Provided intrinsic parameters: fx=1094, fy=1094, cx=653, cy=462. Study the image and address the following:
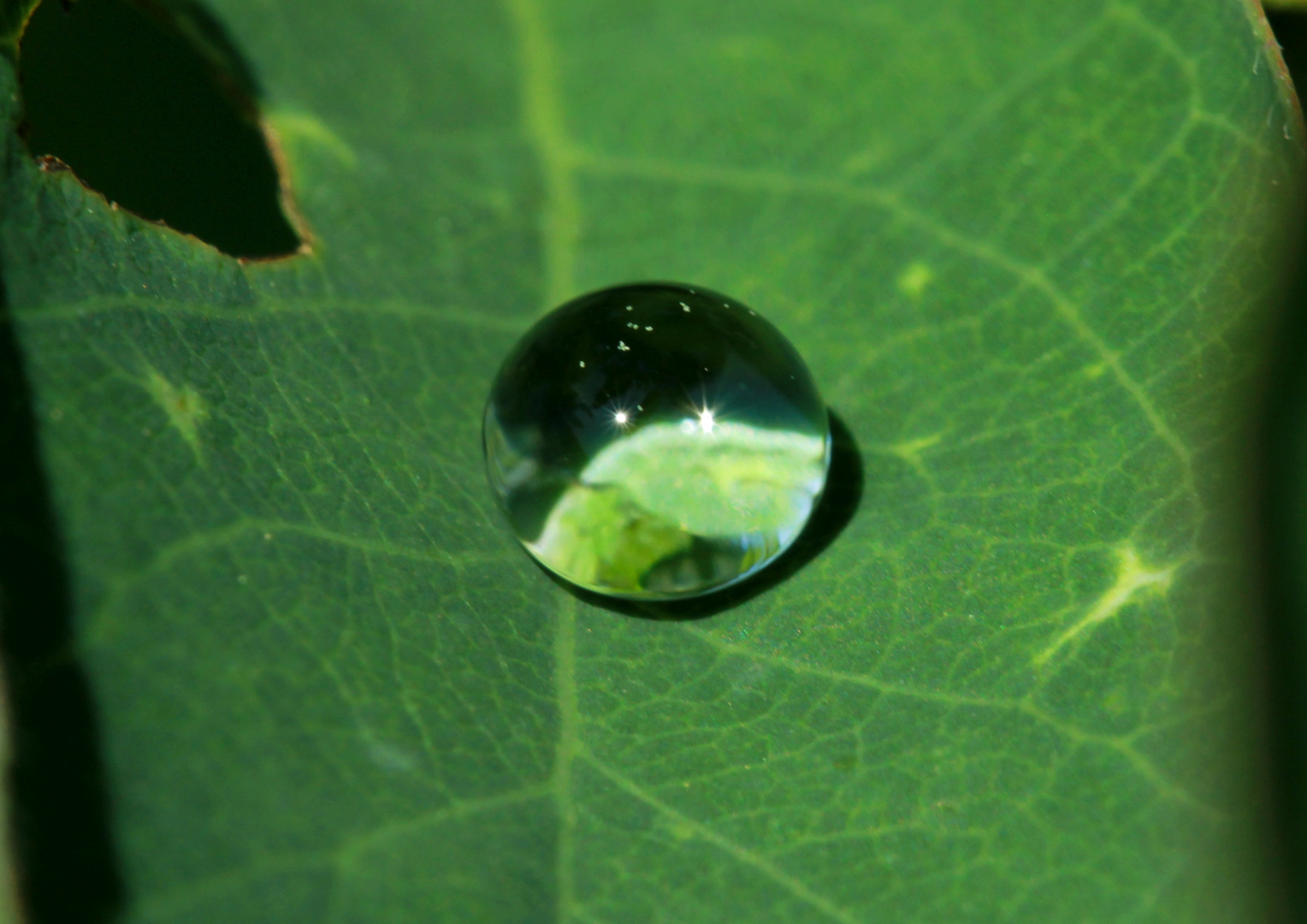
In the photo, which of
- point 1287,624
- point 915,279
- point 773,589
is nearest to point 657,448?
point 773,589

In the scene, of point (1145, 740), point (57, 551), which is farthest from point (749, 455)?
point (57, 551)

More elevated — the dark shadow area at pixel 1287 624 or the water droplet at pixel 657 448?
the water droplet at pixel 657 448

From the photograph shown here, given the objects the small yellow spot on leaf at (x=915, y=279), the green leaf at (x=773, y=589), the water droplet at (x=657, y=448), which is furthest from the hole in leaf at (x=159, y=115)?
the small yellow spot on leaf at (x=915, y=279)

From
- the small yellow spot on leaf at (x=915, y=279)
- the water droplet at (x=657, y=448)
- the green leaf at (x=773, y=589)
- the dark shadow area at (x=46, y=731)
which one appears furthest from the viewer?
the small yellow spot on leaf at (x=915, y=279)

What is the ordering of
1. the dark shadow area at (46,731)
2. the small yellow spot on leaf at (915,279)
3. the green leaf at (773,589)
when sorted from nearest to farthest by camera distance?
the dark shadow area at (46,731)
the green leaf at (773,589)
the small yellow spot on leaf at (915,279)

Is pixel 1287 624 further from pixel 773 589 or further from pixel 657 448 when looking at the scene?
pixel 657 448

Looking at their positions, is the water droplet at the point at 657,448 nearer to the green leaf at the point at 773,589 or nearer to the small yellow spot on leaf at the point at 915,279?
the green leaf at the point at 773,589
